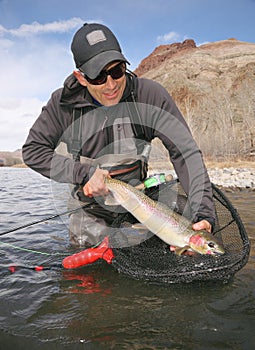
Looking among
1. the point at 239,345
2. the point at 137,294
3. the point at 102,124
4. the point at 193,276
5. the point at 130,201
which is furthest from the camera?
the point at 102,124

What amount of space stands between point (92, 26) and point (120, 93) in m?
0.64

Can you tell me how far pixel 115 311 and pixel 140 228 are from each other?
92 centimetres

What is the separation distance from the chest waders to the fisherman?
0.01m

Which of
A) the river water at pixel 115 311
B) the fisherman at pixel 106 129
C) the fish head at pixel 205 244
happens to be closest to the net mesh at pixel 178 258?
the fish head at pixel 205 244

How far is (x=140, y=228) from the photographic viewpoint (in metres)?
3.31

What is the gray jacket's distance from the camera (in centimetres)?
325

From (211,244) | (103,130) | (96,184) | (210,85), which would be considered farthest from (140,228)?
(210,85)

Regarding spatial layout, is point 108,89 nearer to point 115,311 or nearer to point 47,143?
point 47,143

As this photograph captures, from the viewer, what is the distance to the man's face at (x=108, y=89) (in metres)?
3.07

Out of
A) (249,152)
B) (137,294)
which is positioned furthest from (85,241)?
(249,152)

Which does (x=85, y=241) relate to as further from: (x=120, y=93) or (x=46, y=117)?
(x=120, y=93)

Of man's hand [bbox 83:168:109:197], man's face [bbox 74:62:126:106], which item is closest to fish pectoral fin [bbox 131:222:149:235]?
man's hand [bbox 83:168:109:197]

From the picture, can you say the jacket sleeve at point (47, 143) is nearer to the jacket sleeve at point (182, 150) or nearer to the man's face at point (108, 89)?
the man's face at point (108, 89)

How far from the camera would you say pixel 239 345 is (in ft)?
6.87
